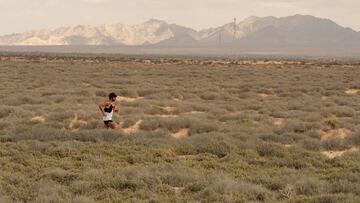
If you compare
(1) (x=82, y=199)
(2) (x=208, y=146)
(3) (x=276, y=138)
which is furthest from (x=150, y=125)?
(1) (x=82, y=199)

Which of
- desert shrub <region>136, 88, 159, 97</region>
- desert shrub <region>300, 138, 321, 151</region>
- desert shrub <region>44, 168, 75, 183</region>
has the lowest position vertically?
desert shrub <region>136, 88, 159, 97</region>

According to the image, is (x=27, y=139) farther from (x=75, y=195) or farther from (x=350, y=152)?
(x=350, y=152)

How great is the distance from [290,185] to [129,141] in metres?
5.78

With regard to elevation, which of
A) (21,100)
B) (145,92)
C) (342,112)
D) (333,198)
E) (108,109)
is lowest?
(145,92)

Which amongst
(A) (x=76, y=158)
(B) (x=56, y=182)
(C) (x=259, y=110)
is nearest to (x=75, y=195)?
(B) (x=56, y=182)

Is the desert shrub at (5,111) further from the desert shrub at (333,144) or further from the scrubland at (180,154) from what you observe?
the desert shrub at (333,144)

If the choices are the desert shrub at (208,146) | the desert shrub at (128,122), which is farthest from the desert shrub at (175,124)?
the desert shrub at (208,146)

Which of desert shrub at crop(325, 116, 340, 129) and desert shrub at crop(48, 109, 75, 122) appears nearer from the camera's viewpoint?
desert shrub at crop(325, 116, 340, 129)

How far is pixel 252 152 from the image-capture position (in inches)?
519

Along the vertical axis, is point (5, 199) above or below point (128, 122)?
above

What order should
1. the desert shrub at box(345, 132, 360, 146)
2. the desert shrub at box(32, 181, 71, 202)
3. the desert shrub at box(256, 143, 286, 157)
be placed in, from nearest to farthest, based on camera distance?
the desert shrub at box(32, 181, 71, 202)
the desert shrub at box(256, 143, 286, 157)
the desert shrub at box(345, 132, 360, 146)

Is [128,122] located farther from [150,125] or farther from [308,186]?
[308,186]

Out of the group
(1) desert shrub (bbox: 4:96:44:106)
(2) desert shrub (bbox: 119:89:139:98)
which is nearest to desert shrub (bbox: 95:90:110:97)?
(2) desert shrub (bbox: 119:89:139:98)

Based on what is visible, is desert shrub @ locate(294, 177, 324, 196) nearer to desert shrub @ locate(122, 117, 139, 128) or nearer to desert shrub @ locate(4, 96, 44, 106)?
desert shrub @ locate(122, 117, 139, 128)
